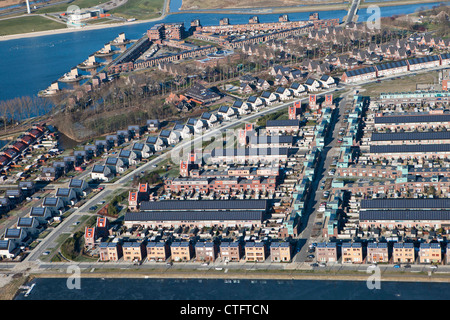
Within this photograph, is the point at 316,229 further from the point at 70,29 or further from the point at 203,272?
the point at 70,29

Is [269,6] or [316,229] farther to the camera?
[269,6]

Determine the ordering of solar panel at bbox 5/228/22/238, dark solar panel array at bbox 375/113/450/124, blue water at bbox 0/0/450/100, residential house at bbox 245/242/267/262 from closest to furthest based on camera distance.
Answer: residential house at bbox 245/242/267/262 → solar panel at bbox 5/228/22/238 → dark solar panel array at bbox 375/113/450/124 → blue water at bbox 0/0/450/100

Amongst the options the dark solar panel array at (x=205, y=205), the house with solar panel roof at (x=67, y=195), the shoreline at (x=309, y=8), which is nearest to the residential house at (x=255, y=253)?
the dark solar panel array at (x=205, y=205)

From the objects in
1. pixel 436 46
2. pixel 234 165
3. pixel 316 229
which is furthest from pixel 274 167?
pixel 436 46

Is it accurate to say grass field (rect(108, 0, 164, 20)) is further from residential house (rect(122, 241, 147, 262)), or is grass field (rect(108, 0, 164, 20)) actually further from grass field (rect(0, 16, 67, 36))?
residential house (rect(122, 241, 147, 262))

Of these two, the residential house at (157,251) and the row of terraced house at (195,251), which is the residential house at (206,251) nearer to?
the row of terraced house at (195,251)

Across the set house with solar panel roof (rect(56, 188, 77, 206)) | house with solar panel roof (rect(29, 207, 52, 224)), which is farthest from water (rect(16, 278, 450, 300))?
house with solar panel roof (rect(56, 188, 77, 206))

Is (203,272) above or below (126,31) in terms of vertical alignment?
below
